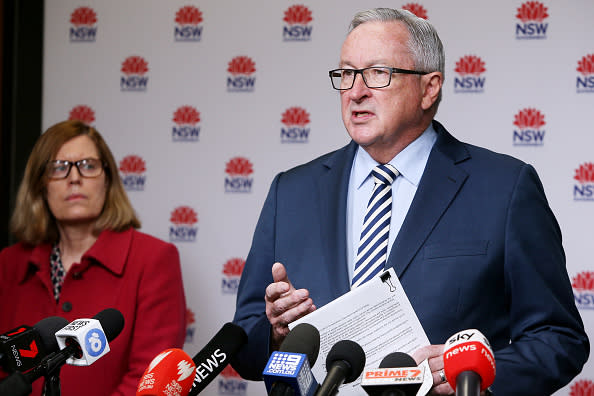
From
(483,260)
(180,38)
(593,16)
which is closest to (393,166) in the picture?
(483,260)

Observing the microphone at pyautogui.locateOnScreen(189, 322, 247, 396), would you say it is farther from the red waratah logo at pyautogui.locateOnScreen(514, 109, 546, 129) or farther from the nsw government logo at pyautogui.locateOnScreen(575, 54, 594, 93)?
the nsw government logo at pyautogui.locateOnScreen(575, 54, 594, 93)

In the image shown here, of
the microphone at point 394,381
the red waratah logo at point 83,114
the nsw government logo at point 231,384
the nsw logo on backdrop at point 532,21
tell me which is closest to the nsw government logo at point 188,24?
the red waratah logo at point 83,114

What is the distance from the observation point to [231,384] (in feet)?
12.5

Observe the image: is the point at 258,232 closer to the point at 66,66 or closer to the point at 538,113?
the point at 538,113

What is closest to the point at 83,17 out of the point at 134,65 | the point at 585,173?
the point at 134,65

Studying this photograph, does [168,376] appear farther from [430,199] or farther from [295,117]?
[295,117]

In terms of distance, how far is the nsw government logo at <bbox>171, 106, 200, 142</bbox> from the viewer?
392 cm

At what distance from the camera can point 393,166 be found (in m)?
2.18

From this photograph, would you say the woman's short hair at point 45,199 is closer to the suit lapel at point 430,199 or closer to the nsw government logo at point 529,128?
the suit lapel at point 430,199

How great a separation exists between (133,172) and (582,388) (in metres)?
2.43

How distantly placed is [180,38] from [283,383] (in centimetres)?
305

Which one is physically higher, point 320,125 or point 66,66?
point 66,66

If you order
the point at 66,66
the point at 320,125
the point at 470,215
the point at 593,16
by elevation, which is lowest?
the point at 470,215

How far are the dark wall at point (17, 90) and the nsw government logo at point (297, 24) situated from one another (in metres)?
1.39
